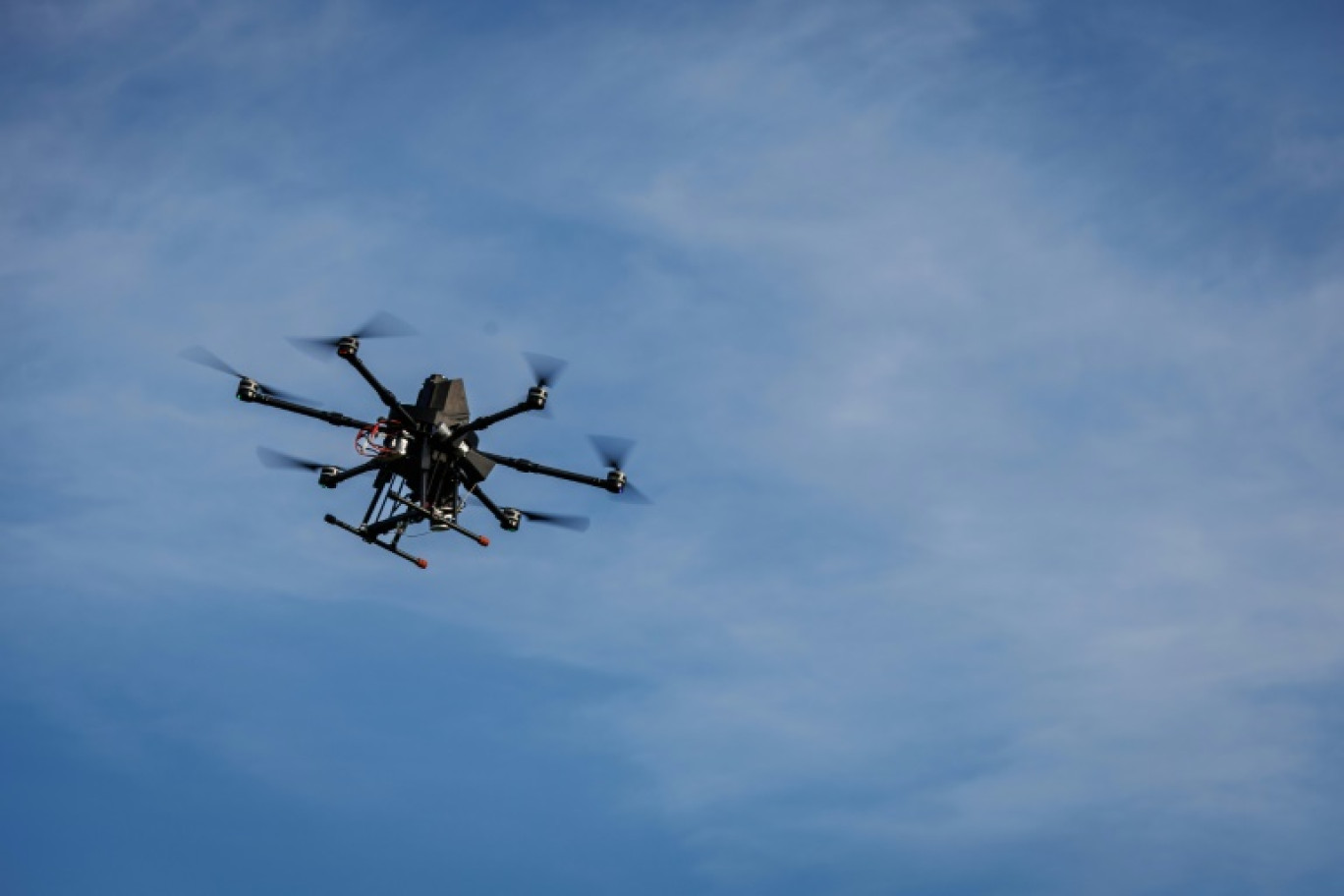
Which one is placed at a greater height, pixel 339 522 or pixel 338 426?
pixel 338 426

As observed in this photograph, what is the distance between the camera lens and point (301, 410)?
230 feet

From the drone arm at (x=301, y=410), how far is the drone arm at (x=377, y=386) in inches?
53.1

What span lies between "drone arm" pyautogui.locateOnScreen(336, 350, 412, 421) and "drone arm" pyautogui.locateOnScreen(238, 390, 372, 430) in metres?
1.35

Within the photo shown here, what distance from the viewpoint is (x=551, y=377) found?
217 ft

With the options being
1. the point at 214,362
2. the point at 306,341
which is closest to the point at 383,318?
the point at 306,341

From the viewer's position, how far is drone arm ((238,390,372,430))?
69438mm

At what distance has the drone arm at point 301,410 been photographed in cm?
6944

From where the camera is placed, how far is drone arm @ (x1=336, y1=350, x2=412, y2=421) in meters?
66.0

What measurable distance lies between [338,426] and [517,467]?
736 cm

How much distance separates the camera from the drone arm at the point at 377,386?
217 feet

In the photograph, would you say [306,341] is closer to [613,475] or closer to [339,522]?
[339,522]

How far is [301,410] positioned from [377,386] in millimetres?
4206

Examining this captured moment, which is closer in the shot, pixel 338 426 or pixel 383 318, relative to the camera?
pixel 383 318

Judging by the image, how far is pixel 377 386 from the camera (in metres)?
67.8
